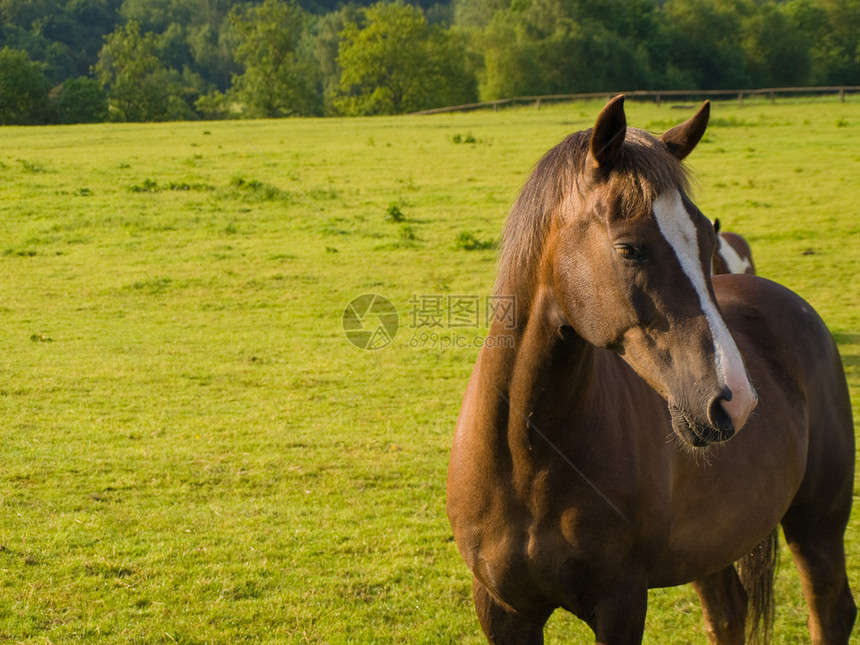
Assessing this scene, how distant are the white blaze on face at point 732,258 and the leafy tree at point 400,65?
49547 mm

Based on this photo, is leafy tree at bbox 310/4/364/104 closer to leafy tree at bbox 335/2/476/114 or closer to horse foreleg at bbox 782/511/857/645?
leafy tree at bbox 335/2/476/114

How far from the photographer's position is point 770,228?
50.5 feet

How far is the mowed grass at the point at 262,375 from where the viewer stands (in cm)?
448

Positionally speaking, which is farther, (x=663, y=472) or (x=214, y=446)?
(x=214, y=446)

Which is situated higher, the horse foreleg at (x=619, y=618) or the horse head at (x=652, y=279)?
the horse head at (x=652, y=279)

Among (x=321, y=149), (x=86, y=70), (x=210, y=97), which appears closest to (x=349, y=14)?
(x=86, y=70)

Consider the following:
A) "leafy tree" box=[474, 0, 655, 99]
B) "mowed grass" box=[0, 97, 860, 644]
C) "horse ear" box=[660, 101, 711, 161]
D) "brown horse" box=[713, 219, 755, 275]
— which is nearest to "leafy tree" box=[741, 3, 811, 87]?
"leafy tree" box=[474, 0, 655, 99]

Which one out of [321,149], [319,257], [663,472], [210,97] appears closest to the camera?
[663,472]

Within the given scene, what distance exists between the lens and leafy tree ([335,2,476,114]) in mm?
56531

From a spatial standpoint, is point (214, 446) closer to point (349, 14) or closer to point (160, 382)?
point (160, 382)

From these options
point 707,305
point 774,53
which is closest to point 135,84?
point 774,53

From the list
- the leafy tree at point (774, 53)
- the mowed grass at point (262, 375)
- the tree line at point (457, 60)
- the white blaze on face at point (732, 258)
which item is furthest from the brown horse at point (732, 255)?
the leafy tree at point (774, 53)

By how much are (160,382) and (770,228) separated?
478 inches

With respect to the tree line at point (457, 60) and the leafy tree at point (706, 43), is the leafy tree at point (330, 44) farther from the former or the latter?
the leafy tree at point (706, 43)
